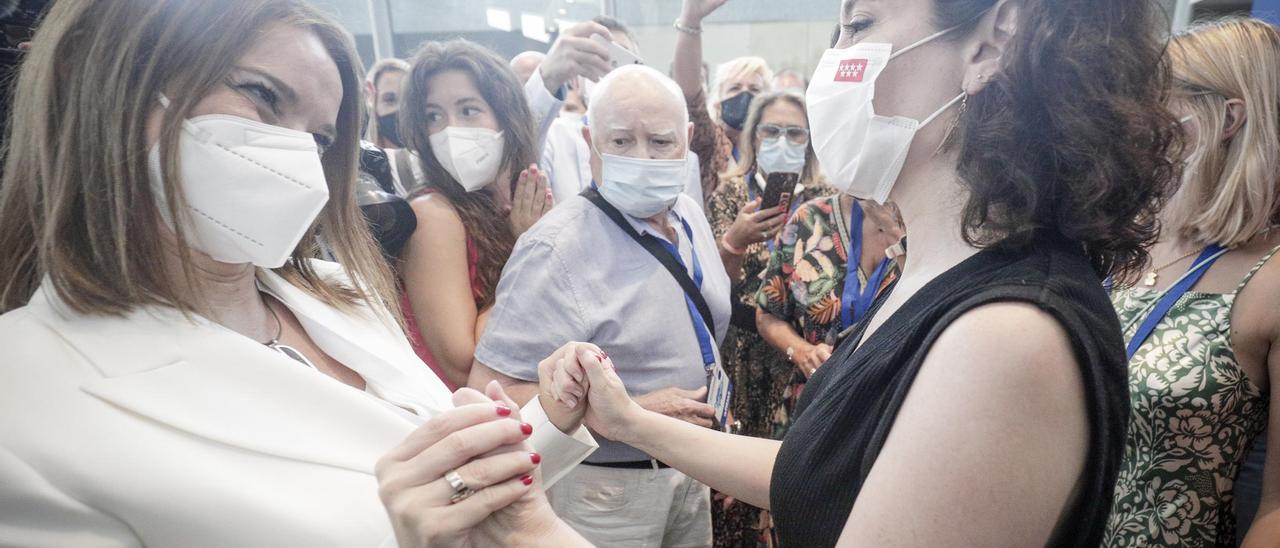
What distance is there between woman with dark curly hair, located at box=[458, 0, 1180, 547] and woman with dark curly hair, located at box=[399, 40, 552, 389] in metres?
1.27

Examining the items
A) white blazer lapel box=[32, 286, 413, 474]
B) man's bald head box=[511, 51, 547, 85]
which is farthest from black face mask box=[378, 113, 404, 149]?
white blazer lapel box=[32, 286, 413, 474]

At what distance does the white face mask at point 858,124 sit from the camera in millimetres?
1042

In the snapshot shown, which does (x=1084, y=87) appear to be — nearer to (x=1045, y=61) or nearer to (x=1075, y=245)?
(x=1045, y=61)

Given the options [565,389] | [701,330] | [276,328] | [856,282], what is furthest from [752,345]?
[276,328]

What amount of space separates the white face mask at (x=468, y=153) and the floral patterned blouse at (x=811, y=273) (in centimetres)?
106

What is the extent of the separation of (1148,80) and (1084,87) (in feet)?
0.41

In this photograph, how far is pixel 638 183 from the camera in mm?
2094

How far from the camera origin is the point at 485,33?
17.4 feet

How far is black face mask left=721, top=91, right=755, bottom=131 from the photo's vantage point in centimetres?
446

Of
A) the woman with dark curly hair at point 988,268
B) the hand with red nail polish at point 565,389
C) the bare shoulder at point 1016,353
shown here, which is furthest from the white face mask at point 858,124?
the hand with red nail polish at point 565,389

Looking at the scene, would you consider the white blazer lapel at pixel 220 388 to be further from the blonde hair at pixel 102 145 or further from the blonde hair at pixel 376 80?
the blonde hair at pixel 376 80

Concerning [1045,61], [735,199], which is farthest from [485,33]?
[1045,61]

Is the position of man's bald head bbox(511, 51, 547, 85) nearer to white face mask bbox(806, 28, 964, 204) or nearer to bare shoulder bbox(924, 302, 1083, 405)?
white face mask bbox(806, 28, 964, 204)

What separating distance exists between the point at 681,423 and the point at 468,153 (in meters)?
1.31
